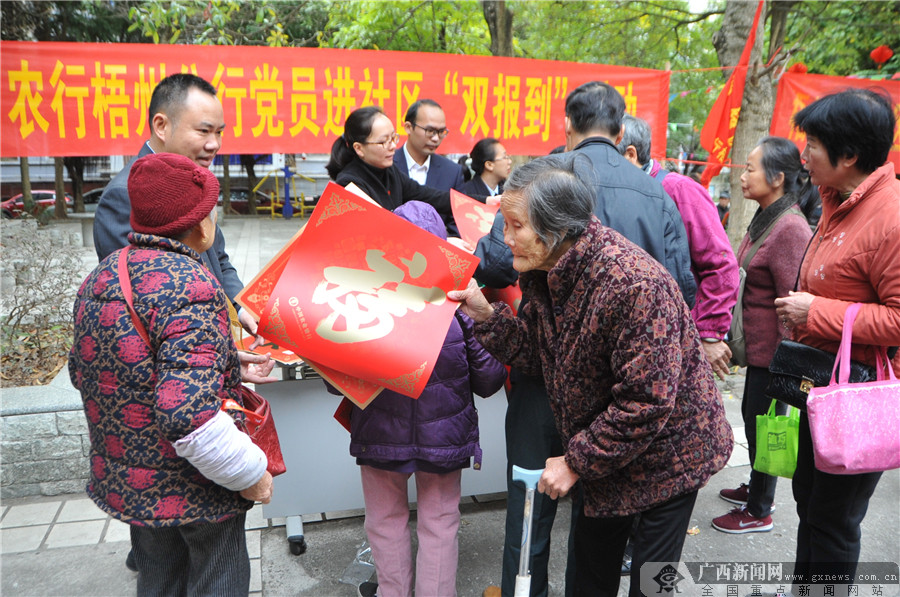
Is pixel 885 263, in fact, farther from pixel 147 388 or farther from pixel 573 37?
pixel 573 37

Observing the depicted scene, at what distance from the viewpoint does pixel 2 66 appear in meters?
3.77

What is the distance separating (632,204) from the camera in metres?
2.02

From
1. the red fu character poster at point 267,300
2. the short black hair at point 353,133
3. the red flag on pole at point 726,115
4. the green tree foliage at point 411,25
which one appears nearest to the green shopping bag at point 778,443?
the red fu character poster at point 267,300

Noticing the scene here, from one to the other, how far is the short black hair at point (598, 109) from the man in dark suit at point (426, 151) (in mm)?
1587

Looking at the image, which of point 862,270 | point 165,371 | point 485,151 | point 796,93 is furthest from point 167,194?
point 796,93

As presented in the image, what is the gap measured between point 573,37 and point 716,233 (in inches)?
357

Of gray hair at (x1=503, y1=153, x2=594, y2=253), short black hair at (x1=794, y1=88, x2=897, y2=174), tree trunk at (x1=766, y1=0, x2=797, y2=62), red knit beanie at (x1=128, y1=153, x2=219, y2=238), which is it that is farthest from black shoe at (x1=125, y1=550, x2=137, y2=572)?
tree trunk at (x1=766, y1=0, x2=797, y2=62)

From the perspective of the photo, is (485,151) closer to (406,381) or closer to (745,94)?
(406,381)

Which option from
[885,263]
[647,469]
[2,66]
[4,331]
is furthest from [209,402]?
[2,66]

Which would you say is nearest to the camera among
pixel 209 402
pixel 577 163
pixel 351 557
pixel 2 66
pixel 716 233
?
pixel 209 402

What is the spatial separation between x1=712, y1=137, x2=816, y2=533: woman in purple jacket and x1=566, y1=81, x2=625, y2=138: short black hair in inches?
40.7

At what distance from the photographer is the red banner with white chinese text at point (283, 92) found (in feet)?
12.7

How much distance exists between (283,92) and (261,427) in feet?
10.7

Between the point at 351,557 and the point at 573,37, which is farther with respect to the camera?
the point at 573,37
